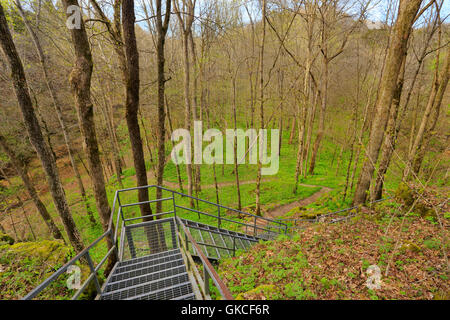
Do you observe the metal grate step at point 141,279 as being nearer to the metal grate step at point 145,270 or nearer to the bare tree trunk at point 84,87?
the metal grate step at point 145,270

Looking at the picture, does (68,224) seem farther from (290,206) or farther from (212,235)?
(290,206)

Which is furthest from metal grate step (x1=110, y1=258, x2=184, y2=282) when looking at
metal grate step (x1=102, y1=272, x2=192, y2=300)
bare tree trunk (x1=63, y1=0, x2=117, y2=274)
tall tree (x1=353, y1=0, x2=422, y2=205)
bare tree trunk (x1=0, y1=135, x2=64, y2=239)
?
bare tree trunk (x1=0, y1=135, x2=64, y2=239)

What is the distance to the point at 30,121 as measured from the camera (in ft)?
16.3

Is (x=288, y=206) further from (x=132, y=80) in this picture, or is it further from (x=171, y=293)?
(x=132, y=80)

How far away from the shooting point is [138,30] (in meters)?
16.5

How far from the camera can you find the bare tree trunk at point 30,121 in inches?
174

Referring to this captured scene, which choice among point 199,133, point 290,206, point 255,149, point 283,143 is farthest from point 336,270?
point 283,143

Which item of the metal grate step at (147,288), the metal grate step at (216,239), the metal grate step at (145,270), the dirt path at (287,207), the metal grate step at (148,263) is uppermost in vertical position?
the metal grate step at (147,288)

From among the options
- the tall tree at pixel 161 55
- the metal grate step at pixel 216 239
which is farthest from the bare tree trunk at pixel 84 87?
the metal grate step at pixel 216 239

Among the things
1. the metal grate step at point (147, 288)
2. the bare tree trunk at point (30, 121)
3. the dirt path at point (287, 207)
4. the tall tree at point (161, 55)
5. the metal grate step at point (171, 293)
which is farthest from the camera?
the dirt path at point (287, 207)

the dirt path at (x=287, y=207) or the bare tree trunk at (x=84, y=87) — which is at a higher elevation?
the bare tree trunk at (x=84, y=87)

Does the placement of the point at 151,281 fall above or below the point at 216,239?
above

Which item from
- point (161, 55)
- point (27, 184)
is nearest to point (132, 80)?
point (161, 55)
